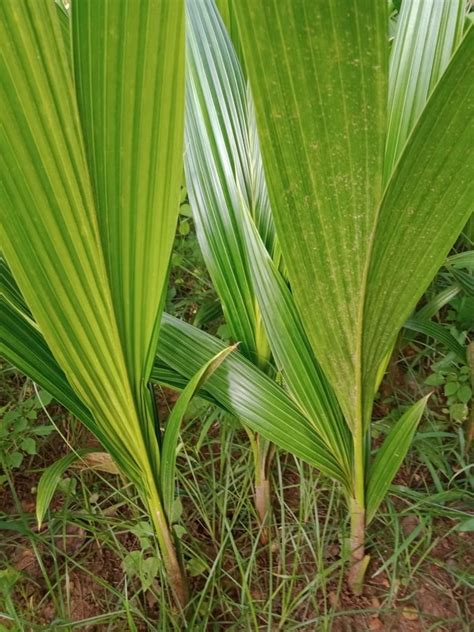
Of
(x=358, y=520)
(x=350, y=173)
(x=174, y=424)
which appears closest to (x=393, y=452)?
(x=358, y=520)

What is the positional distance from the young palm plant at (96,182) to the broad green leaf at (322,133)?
0.25 ft

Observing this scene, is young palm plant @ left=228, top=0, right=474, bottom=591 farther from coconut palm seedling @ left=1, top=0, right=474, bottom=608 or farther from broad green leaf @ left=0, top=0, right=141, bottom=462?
broad green leaf @ left=0, top=0, right=141, bottom=462

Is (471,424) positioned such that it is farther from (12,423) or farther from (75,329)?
(12,423)

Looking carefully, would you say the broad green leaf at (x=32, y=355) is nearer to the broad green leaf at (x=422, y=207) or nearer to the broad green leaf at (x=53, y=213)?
the broad green leaf at (x=53, y=213)

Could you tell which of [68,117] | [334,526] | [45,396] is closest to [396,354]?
[334,526]

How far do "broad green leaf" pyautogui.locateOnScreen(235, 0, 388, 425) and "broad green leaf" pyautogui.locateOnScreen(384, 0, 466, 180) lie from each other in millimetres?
200

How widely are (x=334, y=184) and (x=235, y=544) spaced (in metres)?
0.60

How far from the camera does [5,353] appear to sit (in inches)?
21.0

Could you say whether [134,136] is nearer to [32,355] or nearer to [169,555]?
[32,355]

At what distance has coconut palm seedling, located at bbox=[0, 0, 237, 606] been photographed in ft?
1.14

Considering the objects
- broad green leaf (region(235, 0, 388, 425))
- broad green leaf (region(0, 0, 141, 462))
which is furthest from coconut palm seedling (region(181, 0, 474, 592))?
broad green leaf (region(0, 0, 141, 462))

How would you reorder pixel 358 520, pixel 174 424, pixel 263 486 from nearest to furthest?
pixel 174 424 < pixel 358 520 < pixel 263 486

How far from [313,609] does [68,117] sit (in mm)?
666

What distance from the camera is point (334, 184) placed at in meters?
0.37
